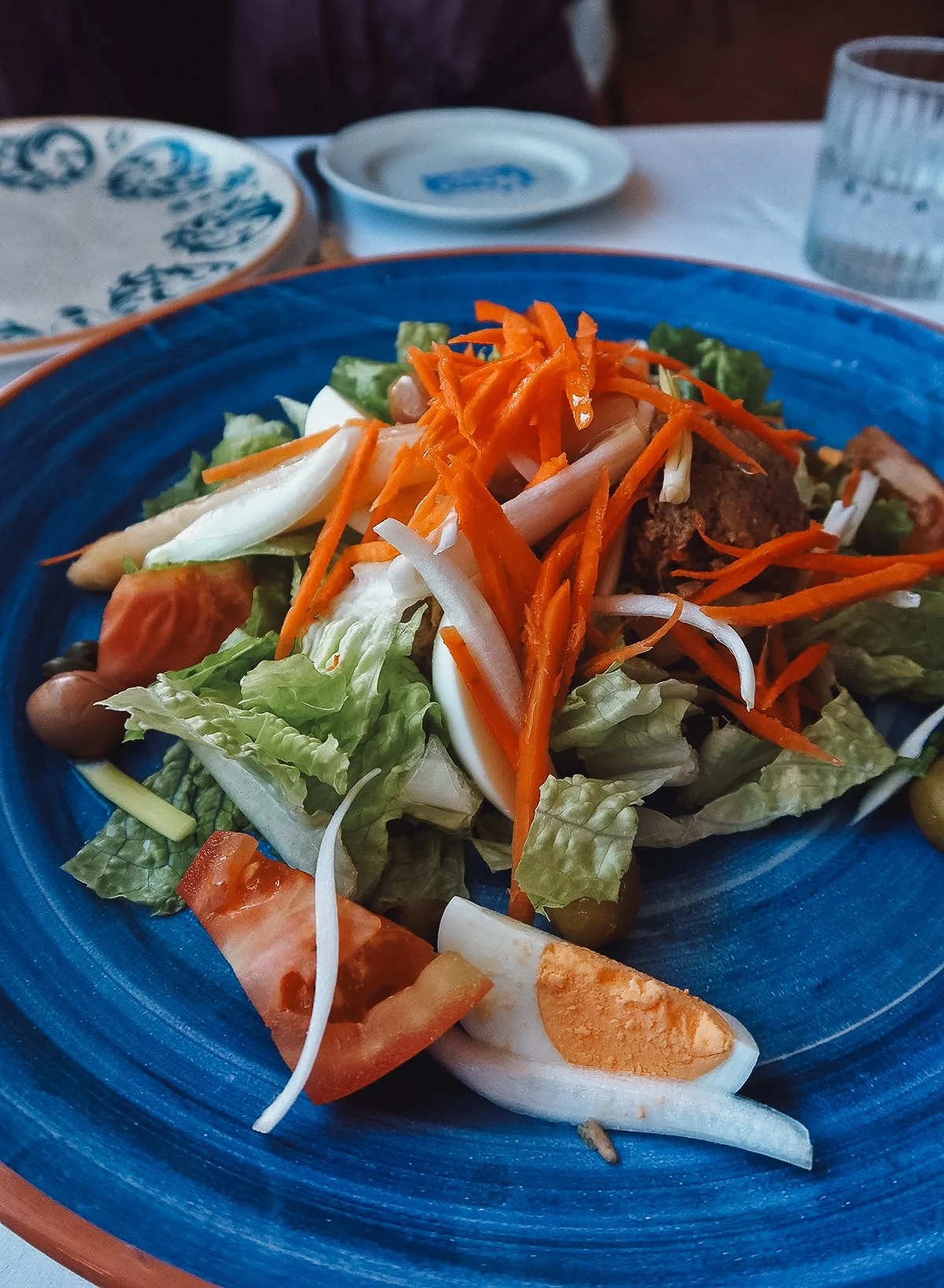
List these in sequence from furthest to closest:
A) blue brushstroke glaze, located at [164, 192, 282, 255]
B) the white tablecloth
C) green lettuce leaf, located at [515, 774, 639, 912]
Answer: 1. the white tablecloth
2. blue brushstroke glaze, located at [164, 192, 282, 255]
3. green lettuce leaf, located at [515, 774, 639, 912]

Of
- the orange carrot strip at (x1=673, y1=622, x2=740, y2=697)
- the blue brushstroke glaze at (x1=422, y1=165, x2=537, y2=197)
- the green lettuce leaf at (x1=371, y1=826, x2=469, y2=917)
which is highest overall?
the blue brushstroke glaze at (x1=422, y1=165, x2=537, y2=197)

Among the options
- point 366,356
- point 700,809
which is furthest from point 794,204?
point 700,809

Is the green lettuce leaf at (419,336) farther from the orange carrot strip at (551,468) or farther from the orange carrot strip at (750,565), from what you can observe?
the orange carrot strip at (750,565)

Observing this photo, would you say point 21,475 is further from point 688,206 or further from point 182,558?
point 688,206

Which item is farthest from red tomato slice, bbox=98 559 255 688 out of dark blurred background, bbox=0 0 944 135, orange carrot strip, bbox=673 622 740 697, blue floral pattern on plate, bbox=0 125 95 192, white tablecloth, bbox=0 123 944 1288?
dark blurred background, bbox=0 0 944 135

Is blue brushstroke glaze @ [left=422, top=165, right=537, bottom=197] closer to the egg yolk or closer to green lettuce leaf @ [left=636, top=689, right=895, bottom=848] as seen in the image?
green lettuce leaf @ [left=636, top=689, right=895, bottom=848]

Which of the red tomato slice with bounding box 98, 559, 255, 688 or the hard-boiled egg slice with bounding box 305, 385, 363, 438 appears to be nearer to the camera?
the red tomato slice with bounding box 98, 559, 255, 688

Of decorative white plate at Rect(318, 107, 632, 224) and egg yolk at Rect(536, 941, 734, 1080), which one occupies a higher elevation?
decorative white plate at Rect(318, 107, 632, 224)

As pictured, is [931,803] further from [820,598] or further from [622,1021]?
[622,1021]
